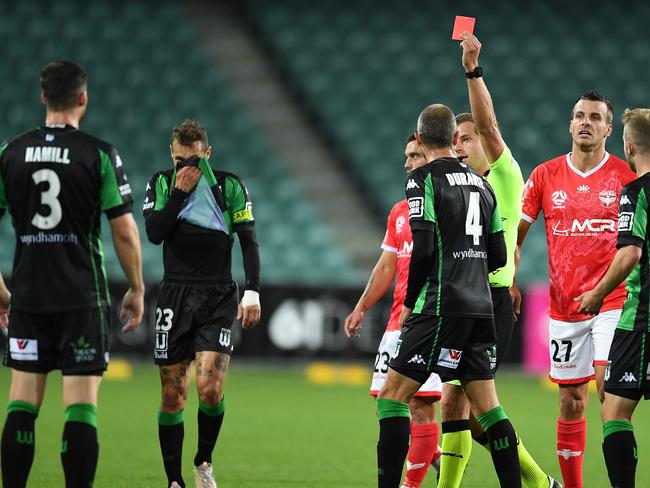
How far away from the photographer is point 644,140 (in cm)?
594

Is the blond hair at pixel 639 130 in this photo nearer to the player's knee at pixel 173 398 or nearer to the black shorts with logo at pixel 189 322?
the black shorts with logo at pixel 189 322

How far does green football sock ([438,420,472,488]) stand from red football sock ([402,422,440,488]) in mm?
190

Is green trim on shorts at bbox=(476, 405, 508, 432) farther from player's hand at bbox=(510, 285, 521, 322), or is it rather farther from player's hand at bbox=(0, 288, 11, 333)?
player's hand at bbox=(0, 288, 11, 333)

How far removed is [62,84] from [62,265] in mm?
860

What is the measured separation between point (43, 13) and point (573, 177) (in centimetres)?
1646

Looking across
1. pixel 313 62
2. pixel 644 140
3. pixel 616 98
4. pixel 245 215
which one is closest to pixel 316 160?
pixel 313 62

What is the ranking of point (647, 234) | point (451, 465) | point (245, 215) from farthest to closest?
point (245, 215), point (451, 465), point (647, 234)

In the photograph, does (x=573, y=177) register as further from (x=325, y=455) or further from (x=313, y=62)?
(x=313, y=62)

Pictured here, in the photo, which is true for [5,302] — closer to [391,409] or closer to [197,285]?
[197,285]

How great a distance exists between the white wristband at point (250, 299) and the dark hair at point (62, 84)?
205 centimetres

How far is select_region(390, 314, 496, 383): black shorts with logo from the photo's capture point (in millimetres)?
5910

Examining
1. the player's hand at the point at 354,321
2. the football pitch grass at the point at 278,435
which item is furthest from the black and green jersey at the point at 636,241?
the football pitch grass at the point at 278,435

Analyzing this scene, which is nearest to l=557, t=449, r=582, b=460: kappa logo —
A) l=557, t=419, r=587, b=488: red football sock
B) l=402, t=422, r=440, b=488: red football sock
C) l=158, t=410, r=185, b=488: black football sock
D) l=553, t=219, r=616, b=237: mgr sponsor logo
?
l=557, t=419, r=587, b=488: red football sock

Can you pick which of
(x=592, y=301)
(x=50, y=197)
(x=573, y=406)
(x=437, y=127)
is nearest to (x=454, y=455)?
(x=573, y=406)
